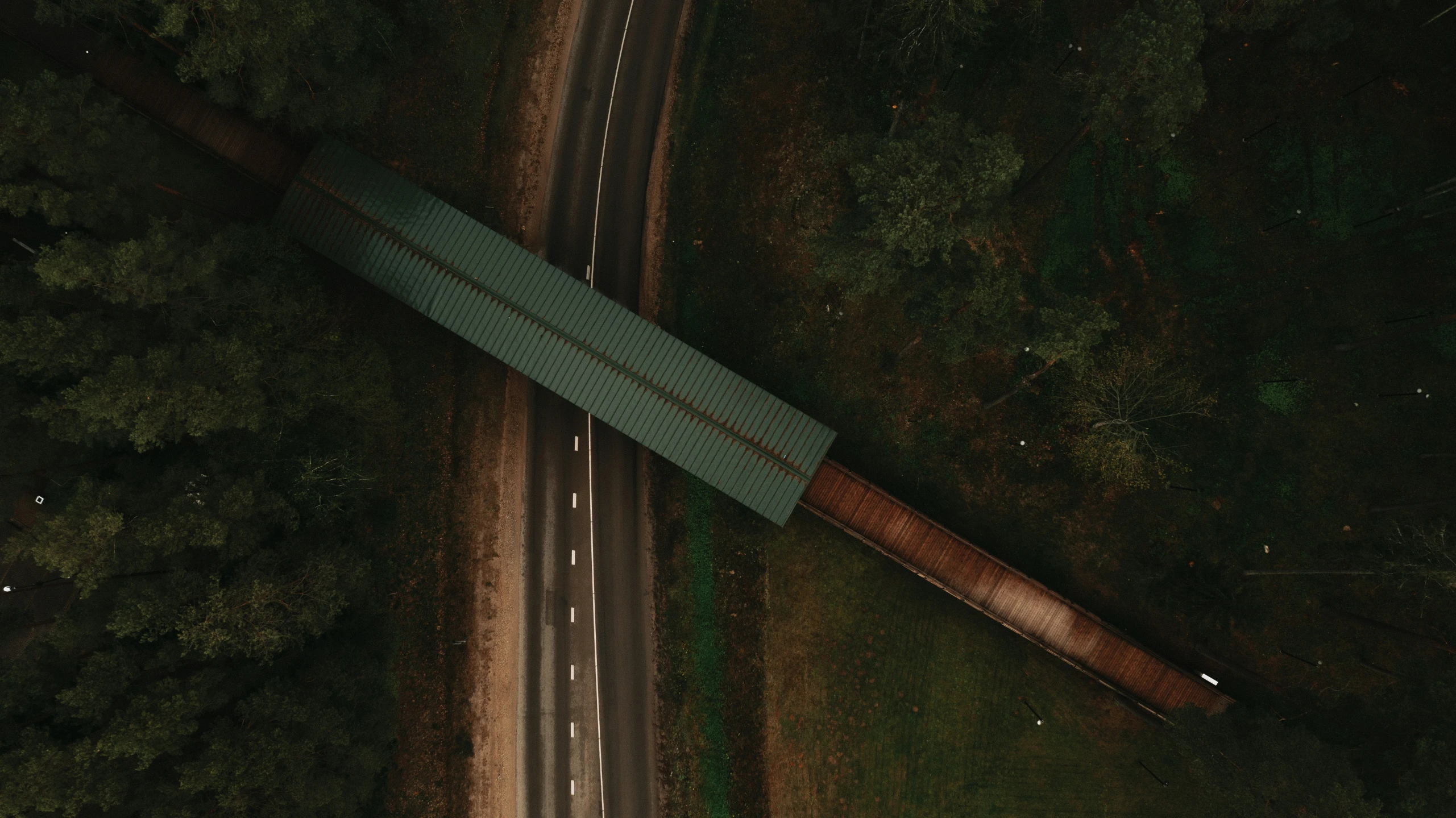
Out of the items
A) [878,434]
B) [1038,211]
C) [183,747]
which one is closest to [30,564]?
[183,747]

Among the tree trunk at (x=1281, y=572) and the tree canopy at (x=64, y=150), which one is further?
the tree trunk at (x=1281, y=572)

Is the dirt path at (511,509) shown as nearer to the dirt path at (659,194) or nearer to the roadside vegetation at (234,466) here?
the roadside vegetation at (234,466)

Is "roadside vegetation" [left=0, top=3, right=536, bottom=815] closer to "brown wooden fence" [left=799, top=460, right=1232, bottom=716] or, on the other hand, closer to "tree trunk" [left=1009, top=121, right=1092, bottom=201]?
"brown wooden fence" [left=799, top=460, right=1232, bottom=716]


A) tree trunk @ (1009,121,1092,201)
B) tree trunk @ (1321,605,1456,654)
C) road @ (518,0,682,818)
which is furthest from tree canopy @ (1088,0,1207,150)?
tree trunk @ (1321,605,1456,654)

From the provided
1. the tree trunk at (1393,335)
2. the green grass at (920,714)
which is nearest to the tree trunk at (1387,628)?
the green grass at (920,714)

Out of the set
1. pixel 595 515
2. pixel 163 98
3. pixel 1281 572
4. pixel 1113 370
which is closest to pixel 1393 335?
pixel 1281 572

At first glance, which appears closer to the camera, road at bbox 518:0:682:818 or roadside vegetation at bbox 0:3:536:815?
roadside vegetation at bbox 0:3:536:815
